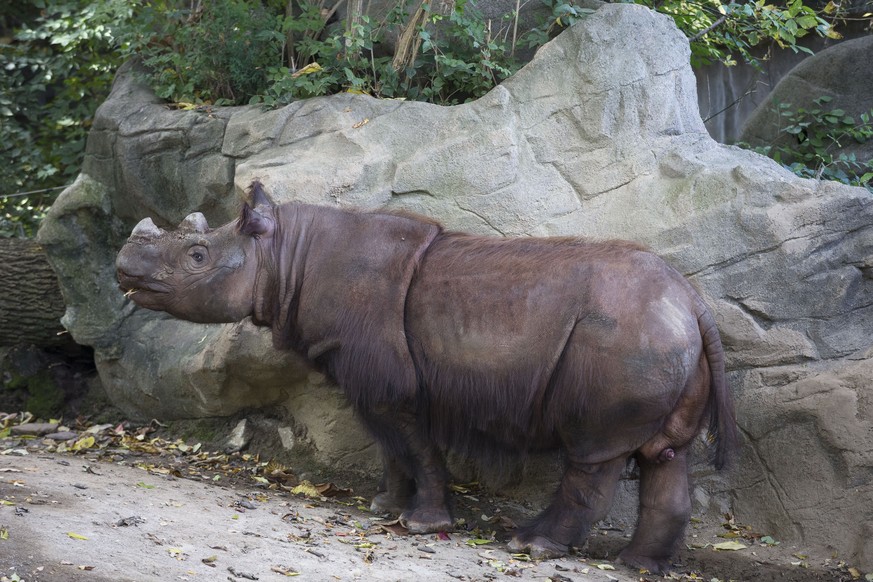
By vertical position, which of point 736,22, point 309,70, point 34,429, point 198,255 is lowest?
point 34,429

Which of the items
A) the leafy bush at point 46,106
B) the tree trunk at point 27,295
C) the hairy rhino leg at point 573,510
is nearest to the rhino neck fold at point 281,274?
the hairy rhino leg at point 573,510

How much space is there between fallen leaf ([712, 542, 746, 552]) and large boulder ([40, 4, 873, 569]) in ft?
0.77

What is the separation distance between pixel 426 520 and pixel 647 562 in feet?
3.80

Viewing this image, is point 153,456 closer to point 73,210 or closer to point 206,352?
point 206,352

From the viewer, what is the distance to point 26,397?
8.27 m

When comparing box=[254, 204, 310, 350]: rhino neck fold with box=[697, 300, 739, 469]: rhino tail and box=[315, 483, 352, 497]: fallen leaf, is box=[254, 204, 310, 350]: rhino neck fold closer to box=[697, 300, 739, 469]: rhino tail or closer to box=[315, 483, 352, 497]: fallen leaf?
box=[315, 483, 352, 497]: fallen leaf

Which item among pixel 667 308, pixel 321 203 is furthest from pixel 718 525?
pixel 321 203

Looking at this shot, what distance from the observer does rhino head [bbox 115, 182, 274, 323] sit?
5484 millimetres

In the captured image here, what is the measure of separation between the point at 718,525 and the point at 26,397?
216 inches

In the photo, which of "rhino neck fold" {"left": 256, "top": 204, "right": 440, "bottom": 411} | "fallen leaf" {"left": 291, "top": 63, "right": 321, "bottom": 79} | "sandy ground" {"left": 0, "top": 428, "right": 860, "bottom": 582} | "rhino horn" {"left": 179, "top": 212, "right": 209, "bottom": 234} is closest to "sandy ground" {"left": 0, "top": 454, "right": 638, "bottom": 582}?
"sandy ground" {"left": 0, "top": 428, "right": 860, "bottom": 582}

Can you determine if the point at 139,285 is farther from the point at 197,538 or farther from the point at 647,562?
the point at 647,562

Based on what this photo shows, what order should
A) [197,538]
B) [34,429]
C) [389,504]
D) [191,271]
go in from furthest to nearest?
[34,429] < [389,504] < [191,271] < [197,538]

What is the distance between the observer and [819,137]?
825cm

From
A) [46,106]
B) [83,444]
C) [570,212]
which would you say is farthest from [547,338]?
[46,106]
